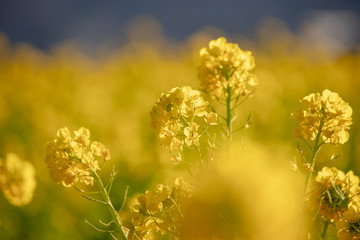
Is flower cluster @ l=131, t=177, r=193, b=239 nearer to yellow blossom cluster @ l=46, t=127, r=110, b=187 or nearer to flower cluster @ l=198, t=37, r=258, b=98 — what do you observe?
yellow blossom cluster @ l=46, t=127, r=110, b=187

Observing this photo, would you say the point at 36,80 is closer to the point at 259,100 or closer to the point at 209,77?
the point at 259,100

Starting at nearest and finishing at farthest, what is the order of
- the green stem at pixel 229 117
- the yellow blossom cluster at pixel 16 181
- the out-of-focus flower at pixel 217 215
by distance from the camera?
1. the out-of-focus flower at pixel 217 215
2. the green stem at pixel 229 117
3. the yellow blossom cluster at pixel 16 181

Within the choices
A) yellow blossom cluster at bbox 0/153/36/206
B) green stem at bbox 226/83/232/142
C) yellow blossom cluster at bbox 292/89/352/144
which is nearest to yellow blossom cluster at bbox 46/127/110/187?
green stem at bbox 226/83/232/142

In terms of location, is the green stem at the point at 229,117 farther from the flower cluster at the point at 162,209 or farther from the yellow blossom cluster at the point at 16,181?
the yellow blossom cluster at the point at 16,181

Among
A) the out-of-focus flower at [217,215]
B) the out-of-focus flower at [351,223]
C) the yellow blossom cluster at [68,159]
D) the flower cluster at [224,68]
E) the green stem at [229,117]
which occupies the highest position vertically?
the flower cluster at [224,68]

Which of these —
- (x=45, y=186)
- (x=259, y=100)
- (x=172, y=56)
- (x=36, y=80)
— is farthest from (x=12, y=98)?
(x=172, y=56)

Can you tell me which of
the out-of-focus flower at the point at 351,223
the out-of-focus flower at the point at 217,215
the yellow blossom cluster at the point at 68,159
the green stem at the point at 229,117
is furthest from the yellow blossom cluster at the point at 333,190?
the yellow blossom cluster at the point at 68,159
